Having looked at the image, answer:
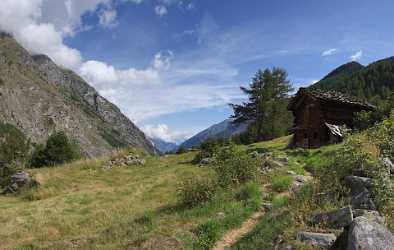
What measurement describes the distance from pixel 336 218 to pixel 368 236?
1838 millimetres

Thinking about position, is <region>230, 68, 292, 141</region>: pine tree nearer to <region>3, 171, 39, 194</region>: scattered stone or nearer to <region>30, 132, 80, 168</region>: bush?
<region>30, 132, 80, 168</region>: bush

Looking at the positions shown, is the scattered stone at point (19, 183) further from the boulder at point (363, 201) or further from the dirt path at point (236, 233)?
the boulder at point (363, 201)

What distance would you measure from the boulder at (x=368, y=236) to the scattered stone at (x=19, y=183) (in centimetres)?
2565

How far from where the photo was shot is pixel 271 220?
11.4 meters

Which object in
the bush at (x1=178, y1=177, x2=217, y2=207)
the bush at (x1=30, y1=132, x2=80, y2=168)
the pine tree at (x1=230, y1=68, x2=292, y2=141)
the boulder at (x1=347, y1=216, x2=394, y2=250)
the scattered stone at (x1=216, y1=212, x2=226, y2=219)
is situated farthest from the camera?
the pine tree at (x1=230, y1=68, x2=292, y2=141)

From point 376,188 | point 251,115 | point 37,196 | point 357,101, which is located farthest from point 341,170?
point 251,115

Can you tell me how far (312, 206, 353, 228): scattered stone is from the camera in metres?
9.23

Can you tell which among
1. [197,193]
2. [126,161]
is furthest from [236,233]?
[126,161]

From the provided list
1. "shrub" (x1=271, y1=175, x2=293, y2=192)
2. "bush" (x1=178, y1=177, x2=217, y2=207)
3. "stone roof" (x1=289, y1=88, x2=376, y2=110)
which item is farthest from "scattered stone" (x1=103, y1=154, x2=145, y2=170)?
"shrub" (x1=271, y1=175, x2=293, y2=192)

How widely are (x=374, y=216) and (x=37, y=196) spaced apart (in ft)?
77.2

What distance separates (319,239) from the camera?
868 centimetres

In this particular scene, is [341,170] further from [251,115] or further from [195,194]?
[251,115]

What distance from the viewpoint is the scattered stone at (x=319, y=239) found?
855 cm

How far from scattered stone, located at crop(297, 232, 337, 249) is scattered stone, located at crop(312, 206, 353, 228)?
57 cm
